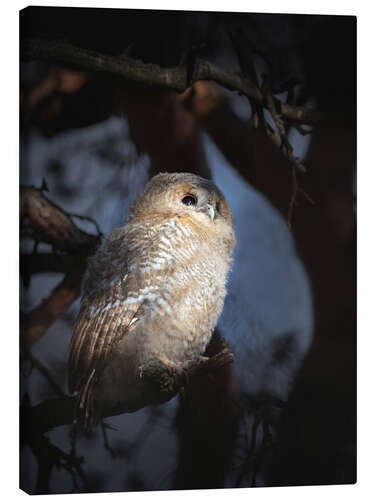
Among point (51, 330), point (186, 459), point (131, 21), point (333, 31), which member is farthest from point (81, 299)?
point (333, 31)

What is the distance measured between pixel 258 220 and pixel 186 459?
3.25 ft

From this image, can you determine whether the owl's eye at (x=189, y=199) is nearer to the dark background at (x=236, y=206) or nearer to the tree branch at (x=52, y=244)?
the dark background at (x=236, y=206)

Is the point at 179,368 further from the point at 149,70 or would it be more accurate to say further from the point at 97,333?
the point at 149,70

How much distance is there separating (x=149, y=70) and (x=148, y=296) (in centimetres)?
88

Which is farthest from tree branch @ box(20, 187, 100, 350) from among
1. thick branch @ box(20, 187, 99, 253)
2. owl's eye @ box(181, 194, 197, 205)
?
owl's eye @ box(181, 194, 197, 205)

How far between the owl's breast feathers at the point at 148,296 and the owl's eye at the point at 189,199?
0.07 meters

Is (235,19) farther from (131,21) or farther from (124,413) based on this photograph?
(124,413)

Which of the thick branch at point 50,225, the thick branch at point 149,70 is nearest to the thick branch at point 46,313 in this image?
the thick branch at point 50,225

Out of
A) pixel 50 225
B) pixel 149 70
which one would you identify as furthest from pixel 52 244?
pixel 149 70

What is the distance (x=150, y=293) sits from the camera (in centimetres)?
294

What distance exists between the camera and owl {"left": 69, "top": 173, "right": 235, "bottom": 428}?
2904 millimetres

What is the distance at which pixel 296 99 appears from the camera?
326cm

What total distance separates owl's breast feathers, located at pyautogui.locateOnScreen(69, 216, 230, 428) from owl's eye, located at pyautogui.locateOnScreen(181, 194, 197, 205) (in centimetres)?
7

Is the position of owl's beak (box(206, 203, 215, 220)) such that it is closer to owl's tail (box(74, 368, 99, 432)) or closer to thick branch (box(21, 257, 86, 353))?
thick branch (box(21, 257, 86, 353))
